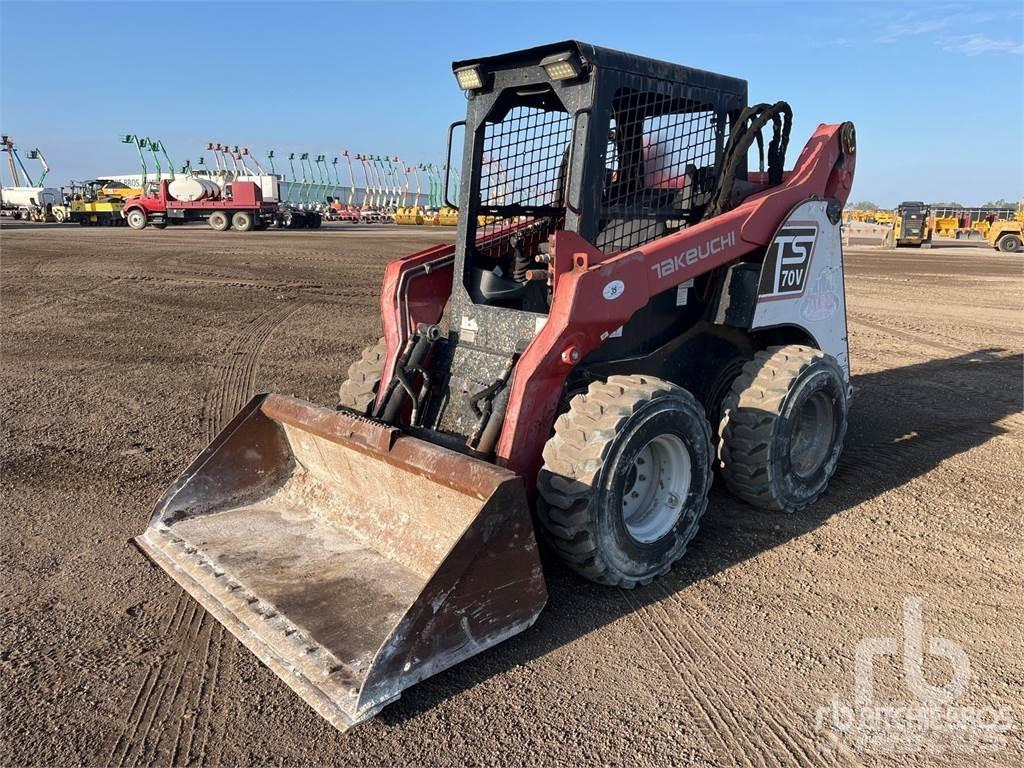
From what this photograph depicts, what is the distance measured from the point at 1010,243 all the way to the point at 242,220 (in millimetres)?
31835

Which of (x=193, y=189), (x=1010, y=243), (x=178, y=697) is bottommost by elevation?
(x=178, y=697)

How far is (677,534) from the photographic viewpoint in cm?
A: 369

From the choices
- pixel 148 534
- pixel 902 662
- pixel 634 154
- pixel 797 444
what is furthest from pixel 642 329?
pixel 148 534

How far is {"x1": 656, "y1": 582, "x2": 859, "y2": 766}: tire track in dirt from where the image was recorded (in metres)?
2.59

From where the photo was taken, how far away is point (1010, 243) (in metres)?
30.7

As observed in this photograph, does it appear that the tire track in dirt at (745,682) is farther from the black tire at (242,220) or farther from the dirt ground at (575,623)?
the black tire at (242,220)

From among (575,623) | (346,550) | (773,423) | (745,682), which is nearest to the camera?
(745,682)

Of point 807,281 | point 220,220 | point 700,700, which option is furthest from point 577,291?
point 220,220

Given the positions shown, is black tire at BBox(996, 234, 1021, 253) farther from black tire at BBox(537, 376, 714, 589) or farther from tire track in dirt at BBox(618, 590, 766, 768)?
tire track in dirt at BBox(618, 590, 766, 768)

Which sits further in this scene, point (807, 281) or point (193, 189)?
point (193, 189)

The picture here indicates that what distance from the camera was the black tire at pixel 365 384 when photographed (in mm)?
4301

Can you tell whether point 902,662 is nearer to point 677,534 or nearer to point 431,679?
point 677,534

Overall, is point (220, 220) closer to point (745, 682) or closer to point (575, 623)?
point (575, 623)

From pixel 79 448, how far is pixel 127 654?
2796 millimetres
